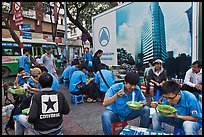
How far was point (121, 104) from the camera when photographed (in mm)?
2641

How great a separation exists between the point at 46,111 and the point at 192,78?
9.67 ft

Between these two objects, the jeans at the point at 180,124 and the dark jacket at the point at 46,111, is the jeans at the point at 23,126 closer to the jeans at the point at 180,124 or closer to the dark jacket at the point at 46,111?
the dark jacket at the point at 46,111

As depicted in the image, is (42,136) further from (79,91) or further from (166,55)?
(166,55)

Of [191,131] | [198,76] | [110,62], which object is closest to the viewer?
[191,131]

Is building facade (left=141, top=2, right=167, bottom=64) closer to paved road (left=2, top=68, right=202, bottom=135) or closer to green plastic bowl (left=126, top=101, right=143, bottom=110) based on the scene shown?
paved road (left=2, top=68, right=202, bottom=135)

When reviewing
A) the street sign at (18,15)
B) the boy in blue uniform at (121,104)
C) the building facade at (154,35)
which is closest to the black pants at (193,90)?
the building facade at (154,35)

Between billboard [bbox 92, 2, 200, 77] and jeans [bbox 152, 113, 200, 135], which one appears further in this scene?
billboard [bbox 92, 2, 200, 77]

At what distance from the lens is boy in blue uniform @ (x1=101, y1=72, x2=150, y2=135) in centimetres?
246

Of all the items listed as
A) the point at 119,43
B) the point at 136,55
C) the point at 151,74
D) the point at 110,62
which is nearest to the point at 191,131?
the point at 151,74

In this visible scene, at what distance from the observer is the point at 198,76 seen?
3744 mm

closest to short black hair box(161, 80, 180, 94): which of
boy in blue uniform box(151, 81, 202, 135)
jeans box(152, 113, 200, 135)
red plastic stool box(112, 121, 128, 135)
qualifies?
boy in blue uniform box(151, 81, 202, 135)

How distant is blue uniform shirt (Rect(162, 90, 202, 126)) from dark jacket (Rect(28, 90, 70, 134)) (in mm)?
1445

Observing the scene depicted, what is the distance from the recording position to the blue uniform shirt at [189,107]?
2.18m

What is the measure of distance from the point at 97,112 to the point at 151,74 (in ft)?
4.85
